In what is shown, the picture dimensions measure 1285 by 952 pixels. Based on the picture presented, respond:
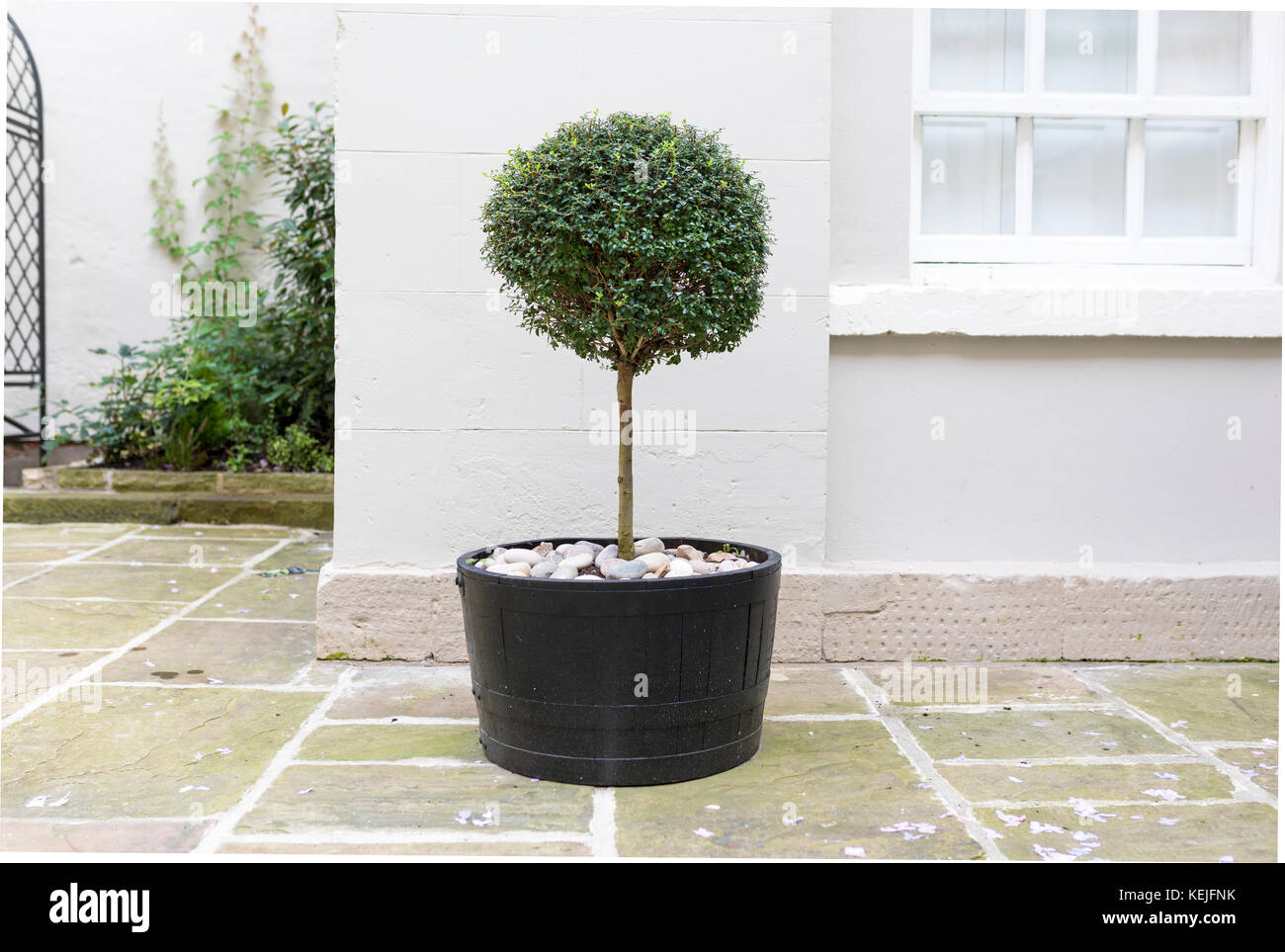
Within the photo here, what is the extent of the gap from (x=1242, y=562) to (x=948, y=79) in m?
2.02

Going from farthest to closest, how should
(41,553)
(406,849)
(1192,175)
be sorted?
(41,553) → (1192,175) → (406,849)

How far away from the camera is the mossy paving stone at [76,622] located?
148 inches

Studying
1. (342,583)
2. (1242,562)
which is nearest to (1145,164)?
(1242,562)

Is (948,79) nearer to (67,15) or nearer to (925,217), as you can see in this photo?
(925,217)

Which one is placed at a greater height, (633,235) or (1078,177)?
(1078,177)

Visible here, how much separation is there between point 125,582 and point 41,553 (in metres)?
0.95

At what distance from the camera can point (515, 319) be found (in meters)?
3.58

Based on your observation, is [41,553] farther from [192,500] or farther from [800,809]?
[800,809]

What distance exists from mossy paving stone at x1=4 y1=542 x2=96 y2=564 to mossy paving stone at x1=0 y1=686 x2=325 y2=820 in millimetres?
2270

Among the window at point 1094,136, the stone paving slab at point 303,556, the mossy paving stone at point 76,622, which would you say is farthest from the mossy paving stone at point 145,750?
the window at point 1094,136

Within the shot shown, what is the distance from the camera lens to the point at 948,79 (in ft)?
12.6

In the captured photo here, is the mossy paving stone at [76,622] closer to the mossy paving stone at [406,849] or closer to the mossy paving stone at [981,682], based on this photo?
the mossy paving stone at [406,849]

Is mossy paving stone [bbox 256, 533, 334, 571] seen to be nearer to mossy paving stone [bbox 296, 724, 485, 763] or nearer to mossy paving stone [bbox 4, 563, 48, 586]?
mossy paving stone [bbox 4, 563, 48, 586]

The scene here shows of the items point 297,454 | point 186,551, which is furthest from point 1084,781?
point 297,454
